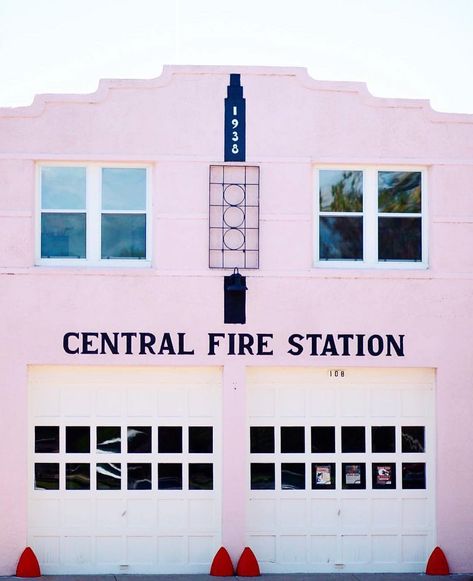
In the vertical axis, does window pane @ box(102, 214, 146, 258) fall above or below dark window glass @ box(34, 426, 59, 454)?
above

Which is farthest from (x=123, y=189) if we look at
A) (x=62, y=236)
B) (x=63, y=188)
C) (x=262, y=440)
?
(x=262, y=440)

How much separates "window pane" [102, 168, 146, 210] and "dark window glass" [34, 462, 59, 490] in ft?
11.1

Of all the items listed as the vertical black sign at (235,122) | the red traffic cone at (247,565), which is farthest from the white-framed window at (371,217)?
the red traffic cone at (247,565)

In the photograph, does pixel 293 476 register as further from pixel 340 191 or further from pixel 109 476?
pixel 340 191

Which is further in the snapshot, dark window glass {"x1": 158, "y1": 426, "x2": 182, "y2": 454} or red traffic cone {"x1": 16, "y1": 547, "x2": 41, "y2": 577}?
dark window glass {"x1": 158, "y1": 426, "x2": 182, "y2": 454}

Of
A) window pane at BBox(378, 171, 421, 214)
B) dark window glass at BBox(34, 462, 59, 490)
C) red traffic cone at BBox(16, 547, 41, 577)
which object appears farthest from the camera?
window pane at BBox(378, 171, 421, 214)

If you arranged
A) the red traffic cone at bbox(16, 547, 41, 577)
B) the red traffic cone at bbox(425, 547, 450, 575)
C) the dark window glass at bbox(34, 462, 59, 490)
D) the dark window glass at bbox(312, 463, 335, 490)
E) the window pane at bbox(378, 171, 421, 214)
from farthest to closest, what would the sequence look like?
the window pane at bbox(378, 171, 421, 214)
the dark window glass at bbox(312, 463, 335, 490)
the dark window glass at bbox(34, 462, 59, 490)
the red traffic cone at bbox(425, 547, 450, 575)
the red traffic cone at bbox(16, 547, 41, 577)

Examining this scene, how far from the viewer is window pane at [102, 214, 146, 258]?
569 inches

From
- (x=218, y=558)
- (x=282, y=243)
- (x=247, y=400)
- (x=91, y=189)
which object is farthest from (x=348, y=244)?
(x=218, y=558)

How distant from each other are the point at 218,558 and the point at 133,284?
361 centimetres

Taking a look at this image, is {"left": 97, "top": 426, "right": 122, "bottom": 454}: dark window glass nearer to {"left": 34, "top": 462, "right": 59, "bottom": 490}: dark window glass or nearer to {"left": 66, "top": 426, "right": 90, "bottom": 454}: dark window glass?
{"left": 66, "top": 426, "right": 90, "bottom": 454}: dark window glass

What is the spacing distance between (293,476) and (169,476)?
1.61 metres

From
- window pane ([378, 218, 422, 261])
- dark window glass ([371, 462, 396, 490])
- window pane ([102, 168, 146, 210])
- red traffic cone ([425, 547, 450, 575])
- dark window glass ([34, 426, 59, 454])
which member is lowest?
red traffic cone ([425, 547, 450, 575])

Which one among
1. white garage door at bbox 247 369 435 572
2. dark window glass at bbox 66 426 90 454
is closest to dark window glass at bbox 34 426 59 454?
dark window glass at bbox 66 426 90 454
